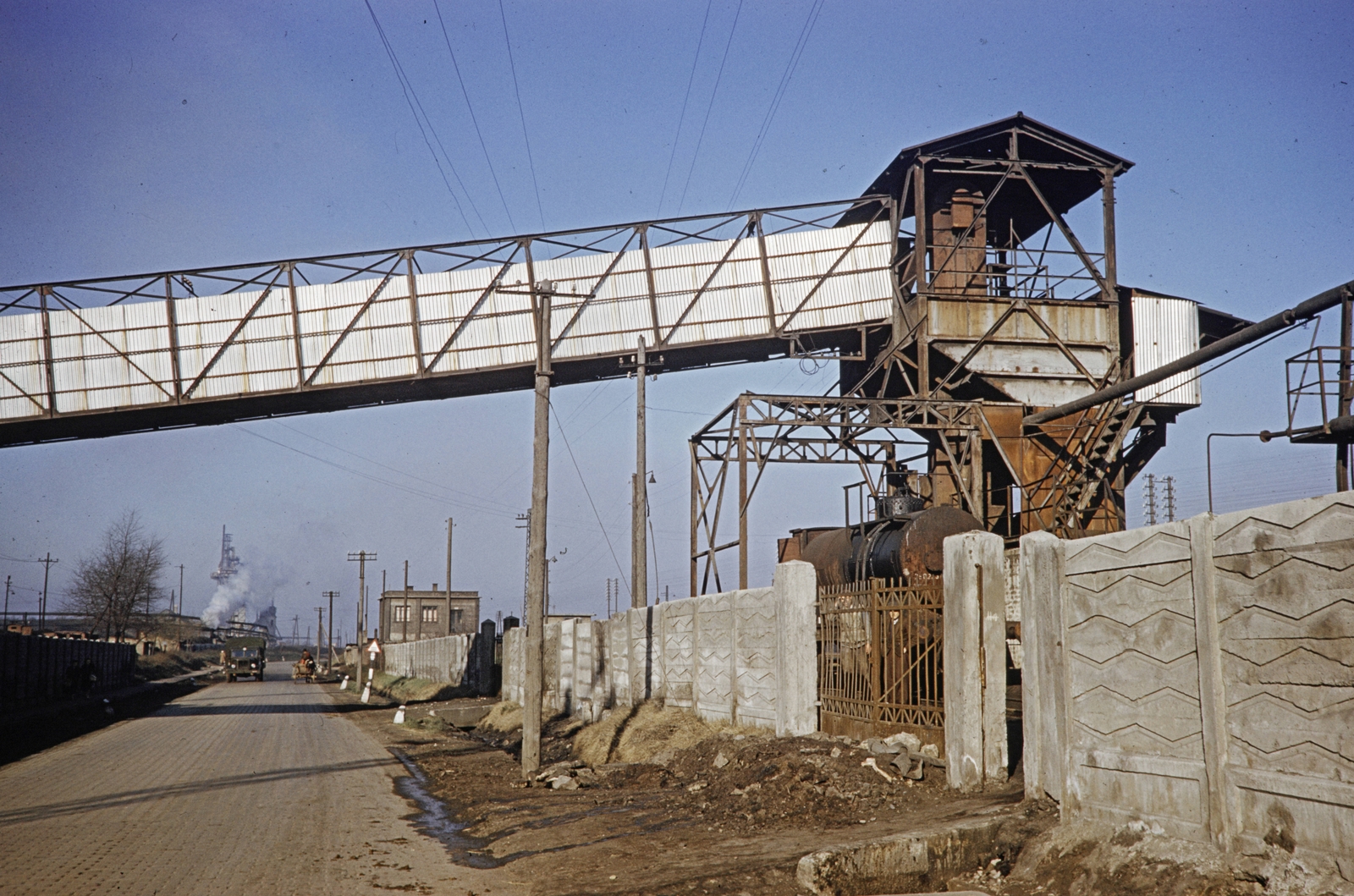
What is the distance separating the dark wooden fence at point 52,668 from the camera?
1275 inches

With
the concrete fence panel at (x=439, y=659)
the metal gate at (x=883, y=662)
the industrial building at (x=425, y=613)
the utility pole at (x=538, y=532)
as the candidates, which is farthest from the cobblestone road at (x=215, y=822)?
the industrial building at (x=425, y=613)

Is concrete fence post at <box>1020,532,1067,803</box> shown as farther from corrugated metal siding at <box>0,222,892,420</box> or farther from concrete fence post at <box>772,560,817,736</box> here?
corrugated metal siding at <box>0,222,892,420</box>

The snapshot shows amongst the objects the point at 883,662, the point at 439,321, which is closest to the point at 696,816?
the point at 883,662

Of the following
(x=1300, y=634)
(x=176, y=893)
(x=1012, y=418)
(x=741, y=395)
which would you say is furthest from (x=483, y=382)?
(x=1300, y=634)

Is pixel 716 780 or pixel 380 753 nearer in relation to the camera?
pixel 716 780

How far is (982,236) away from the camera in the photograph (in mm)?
27672

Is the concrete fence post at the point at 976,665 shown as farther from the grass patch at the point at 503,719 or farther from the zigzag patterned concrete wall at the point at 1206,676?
the grass patch at the point at 503,719

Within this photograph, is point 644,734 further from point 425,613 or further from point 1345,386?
point 425,613

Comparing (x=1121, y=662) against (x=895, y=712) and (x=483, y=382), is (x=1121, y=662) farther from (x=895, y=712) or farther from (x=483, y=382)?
(x=483, y=382)

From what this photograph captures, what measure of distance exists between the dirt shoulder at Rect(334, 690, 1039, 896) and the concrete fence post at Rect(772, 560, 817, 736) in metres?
0.51

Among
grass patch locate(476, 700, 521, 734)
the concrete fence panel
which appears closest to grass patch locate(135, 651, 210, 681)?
the concrete fence panel

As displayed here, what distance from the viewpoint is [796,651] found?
13859 mm

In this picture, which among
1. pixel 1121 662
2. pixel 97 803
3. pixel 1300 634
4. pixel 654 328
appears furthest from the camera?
pixel 654 328

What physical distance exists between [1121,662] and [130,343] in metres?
25.4
